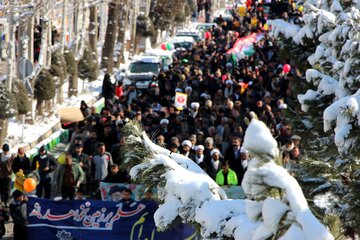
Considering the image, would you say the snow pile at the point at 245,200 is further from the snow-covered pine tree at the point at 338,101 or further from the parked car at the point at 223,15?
the parked car at the point at 223,15

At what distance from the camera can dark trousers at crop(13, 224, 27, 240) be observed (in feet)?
47.5

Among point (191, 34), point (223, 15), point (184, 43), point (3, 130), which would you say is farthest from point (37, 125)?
point (223, 15)

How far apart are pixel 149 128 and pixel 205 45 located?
22.7m

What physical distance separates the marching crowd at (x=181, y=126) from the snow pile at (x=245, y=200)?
177cm

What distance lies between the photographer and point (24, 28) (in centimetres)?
2470

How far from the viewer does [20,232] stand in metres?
14.5

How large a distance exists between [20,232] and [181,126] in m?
6.56

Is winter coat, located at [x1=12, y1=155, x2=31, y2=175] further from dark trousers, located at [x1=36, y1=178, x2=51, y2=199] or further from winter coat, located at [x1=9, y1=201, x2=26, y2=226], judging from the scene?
winter coat, located at [x1=9, y1=201, x2=26, y2=226]

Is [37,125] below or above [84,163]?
below

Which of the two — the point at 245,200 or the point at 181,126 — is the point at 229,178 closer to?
the point at 181,126

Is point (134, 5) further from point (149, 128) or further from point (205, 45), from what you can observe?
point (149, 128)

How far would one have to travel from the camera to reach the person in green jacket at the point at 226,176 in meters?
15.6

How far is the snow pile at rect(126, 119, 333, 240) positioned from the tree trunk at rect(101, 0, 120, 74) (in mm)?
31236

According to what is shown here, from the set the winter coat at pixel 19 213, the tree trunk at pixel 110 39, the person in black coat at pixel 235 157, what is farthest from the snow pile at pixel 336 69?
the tree trunk at pixel 110 39
